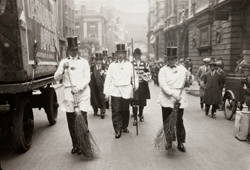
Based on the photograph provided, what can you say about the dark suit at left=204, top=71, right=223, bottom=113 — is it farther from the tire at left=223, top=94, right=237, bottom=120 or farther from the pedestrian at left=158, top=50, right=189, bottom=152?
the pedestrian at left=158, top=50, right=189, bottom=152

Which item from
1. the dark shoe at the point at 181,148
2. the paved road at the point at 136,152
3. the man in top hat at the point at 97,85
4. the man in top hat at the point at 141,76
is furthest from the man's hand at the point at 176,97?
the man in top hat at the point at 97,85

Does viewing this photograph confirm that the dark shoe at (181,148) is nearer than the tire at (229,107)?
Yes

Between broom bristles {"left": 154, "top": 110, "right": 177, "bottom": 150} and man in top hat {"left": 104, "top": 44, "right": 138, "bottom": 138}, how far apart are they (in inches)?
61.3

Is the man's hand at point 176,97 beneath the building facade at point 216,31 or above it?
beneath

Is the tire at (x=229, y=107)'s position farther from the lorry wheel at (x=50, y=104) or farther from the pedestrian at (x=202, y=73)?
the lorry wheel at (x=50, y=104)

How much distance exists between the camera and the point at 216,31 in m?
20.4

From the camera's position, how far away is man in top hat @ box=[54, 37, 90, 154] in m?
5.32

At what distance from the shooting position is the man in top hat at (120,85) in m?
6.92

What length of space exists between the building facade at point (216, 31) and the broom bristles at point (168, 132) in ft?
45.0

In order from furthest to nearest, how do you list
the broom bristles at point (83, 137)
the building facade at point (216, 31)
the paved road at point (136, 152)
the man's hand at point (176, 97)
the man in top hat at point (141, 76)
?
1. the building facade at point (216, 31)
2. the man in top hat at point (141, 76)
3. the man's hand at point (176, 97)
4. the broom bristles at point (83, 137)
5. the paved road at point (136, 152)

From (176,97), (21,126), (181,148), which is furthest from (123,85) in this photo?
(21,126)

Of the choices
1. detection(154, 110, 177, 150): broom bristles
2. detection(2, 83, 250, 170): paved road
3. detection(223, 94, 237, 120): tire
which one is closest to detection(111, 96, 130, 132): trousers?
detection(2, 83, 250, 170): paved road


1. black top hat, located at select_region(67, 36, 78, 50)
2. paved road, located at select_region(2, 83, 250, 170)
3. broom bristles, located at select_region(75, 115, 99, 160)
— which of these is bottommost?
paved road, located at select_region(2, 83, 250, 170)

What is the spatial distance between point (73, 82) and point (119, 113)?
191cm
